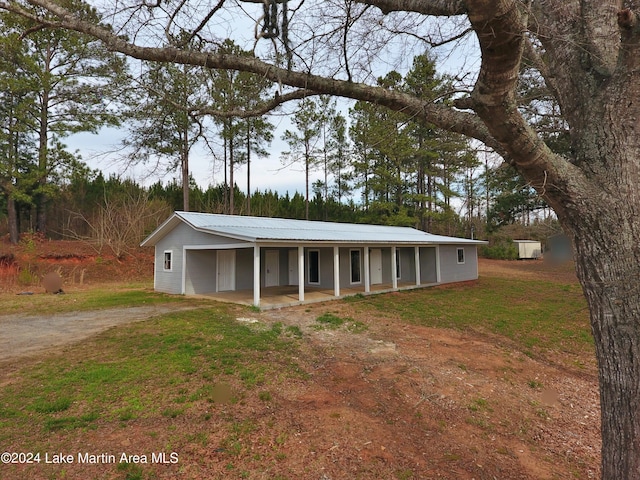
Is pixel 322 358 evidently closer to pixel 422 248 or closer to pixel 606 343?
pixel 606 343

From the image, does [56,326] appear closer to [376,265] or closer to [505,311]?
[505,311]

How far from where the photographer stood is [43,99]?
1975cm

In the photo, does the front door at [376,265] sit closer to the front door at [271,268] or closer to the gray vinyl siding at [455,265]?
the gray vinyl siding at [455,265]

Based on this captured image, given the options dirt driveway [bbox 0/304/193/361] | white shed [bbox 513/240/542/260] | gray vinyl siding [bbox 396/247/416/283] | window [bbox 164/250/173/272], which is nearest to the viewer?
dirt driveway [bbox 0/304/193/361]

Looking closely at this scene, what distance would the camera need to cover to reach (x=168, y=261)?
13.8 metres

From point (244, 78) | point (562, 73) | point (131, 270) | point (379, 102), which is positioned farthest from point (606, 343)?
point (131, 270)

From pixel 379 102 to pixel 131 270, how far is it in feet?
69.1

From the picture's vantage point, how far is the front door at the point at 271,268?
14.8 metres

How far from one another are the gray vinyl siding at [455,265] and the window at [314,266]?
275 inches

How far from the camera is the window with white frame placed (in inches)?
535

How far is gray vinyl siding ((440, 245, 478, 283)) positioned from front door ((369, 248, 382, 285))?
138 inches

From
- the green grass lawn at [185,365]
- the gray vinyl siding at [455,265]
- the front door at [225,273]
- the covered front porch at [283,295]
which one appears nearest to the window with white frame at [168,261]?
the front door at [225,273]

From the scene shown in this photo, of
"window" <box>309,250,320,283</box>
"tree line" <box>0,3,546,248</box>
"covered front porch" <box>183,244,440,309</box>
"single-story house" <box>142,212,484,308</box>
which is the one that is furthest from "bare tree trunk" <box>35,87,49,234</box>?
"window" <box>309,250,320,283</box>

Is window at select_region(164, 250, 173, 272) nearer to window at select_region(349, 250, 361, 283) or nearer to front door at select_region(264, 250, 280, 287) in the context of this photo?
front door at select_region(264, 250, 280, 287)
